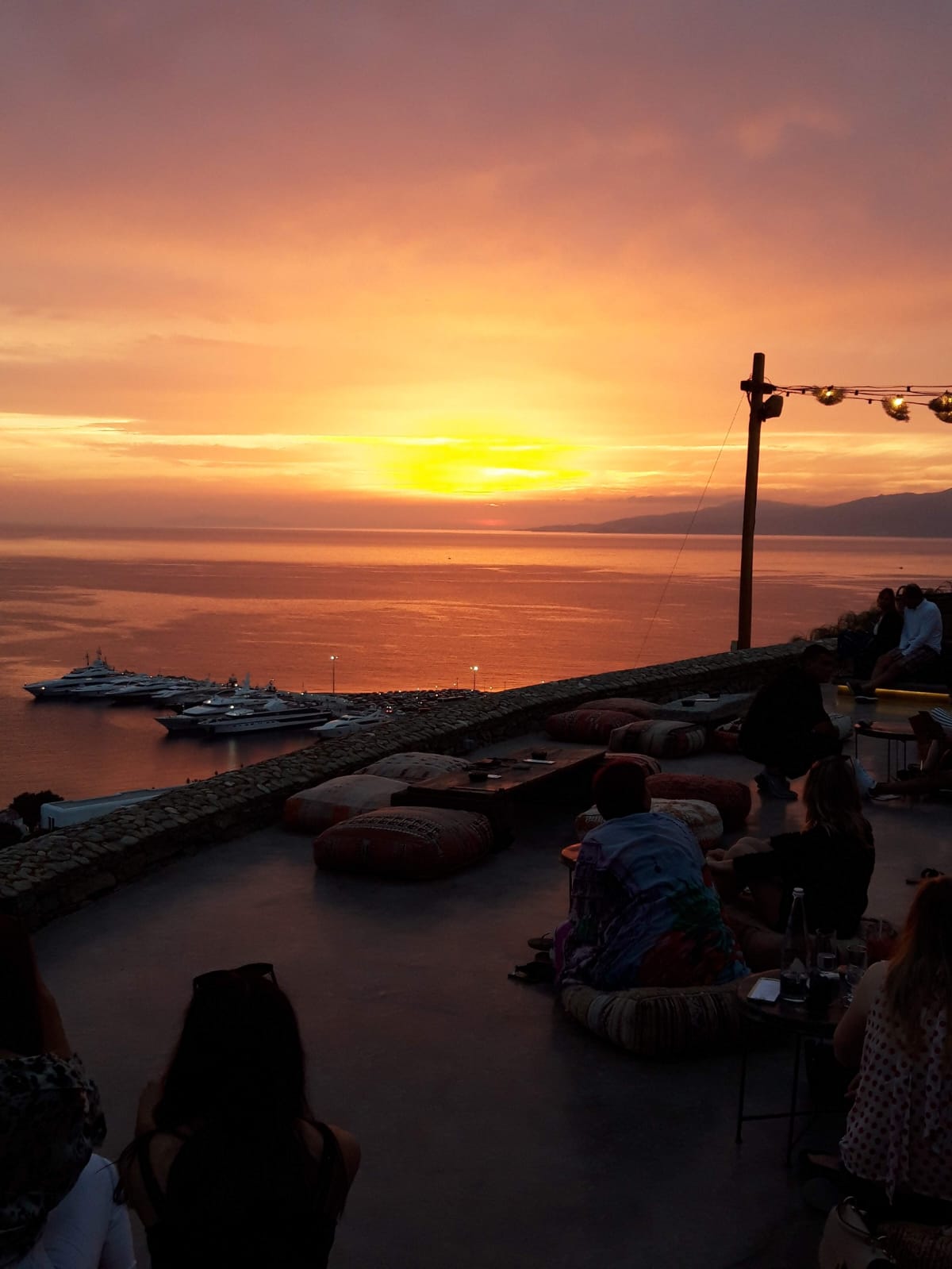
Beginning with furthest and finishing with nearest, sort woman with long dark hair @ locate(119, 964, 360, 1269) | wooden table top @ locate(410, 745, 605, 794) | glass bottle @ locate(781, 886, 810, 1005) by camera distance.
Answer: wooden table top @ locate(410, 745, 605, 794) → glass bottle @ locate(781, 886, 810, 1005) → woman with long dark hair @ locate(119, 964, 360, 1269)

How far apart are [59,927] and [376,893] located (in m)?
1.67

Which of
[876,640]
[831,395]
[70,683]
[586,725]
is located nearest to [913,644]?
[876,640]

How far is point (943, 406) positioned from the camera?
48.8ft

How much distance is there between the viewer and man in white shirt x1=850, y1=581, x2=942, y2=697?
11.9 metres

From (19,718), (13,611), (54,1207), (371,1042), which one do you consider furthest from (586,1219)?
(13,611)

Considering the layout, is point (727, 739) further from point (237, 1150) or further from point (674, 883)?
point (237, 1150)

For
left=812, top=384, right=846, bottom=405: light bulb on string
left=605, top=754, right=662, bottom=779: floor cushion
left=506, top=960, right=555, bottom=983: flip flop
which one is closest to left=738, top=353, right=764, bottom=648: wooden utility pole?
left=812, top=384, right=846, bottom=405: light bulb on string

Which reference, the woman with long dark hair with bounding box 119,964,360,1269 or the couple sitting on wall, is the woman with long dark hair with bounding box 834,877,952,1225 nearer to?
the woman with long dark hair with bounding box 119,964,360,1269

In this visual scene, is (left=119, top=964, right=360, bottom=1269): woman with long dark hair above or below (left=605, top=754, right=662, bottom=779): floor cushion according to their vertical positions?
above

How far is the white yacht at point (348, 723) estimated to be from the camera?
64.3 meters

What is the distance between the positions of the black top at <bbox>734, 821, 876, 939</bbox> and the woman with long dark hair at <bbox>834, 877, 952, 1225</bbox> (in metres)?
1.76

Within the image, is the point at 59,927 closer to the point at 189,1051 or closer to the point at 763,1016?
the point at 763,1016

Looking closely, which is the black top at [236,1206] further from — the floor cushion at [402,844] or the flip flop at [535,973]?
the floor cushion at [402,844]

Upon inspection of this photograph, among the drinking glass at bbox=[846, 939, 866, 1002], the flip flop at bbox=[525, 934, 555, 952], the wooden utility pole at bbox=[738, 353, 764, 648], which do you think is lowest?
the flip flop at bbox=[525, 934, 555, 952]
